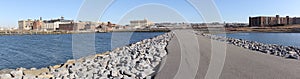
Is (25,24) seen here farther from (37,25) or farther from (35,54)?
(35,54)

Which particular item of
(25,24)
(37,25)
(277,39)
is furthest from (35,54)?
(25,24)

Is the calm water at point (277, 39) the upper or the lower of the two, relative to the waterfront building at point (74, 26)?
lower

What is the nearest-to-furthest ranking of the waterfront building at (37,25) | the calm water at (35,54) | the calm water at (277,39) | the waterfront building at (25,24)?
1. the calm water at (35,54)
2. the calm water at (277,39)
3. the waterfront building at (37,25)
4. the waterfront building at (25,24)

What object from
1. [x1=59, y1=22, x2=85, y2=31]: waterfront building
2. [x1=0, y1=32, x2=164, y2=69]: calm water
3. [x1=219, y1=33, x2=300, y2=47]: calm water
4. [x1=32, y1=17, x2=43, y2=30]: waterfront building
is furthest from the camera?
[x1=32, y1=17, x2=43, y2=30]: waterfront building

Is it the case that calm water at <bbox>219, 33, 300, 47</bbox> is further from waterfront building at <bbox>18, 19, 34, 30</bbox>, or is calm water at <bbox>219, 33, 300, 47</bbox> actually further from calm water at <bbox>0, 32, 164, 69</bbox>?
waterfront building at <bbox>18, 19, 34, 30</bbox>

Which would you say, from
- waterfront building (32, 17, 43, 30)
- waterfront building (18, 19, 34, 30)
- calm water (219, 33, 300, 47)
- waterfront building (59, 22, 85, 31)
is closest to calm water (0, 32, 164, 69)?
calm water (219, 33, 300, 47)

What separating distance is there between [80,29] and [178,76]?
89066 millimetres

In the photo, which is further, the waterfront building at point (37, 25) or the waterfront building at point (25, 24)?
the waterfront building at point (25, 24)

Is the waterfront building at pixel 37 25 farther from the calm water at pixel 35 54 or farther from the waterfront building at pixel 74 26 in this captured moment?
the calm water at pixel 35 54

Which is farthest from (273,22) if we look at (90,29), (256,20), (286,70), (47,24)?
(286,70)

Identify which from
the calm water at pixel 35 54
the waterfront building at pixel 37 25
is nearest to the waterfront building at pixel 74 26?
the waterfront building at pixel 37 25

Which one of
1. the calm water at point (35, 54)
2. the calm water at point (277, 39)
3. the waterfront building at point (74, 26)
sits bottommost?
the calm water at point (35, 54)

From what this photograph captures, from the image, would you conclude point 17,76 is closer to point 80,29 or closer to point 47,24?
point 80,29

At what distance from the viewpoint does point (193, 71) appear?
21.7 feet
